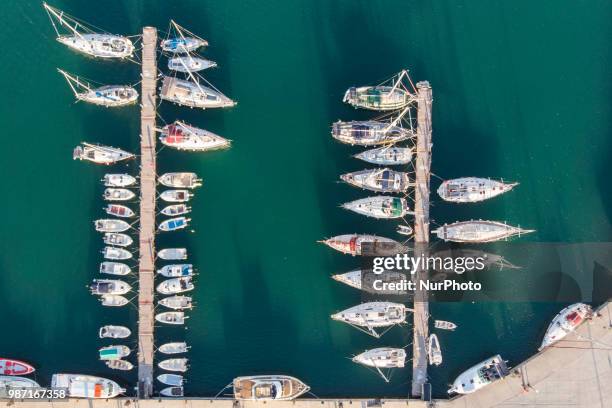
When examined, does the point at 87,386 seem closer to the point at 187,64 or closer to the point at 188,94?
the point at 188,94

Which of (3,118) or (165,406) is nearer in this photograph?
(165,406)

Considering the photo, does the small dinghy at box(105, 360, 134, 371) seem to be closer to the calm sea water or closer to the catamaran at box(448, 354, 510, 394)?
the calm sea water

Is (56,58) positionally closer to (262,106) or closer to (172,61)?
(172,61)

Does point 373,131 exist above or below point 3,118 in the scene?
below

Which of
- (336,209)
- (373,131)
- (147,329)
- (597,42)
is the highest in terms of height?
(597,42)

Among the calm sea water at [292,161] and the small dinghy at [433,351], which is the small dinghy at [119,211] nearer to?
the calm sea water at [292,161]

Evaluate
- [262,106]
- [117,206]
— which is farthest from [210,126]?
[117,206]
